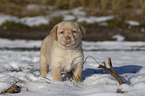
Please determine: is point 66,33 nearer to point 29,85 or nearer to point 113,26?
point 29,85

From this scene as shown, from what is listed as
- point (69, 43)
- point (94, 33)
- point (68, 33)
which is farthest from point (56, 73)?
point (94, 33)

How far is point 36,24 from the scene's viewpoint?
11.2m

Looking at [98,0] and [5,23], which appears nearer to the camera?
[5,23]

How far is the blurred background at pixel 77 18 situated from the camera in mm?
9883

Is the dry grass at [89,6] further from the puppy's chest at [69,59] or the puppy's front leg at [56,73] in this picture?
the puppy's front leg at [56,73]

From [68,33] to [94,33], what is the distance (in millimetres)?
7060

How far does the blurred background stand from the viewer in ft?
32.4

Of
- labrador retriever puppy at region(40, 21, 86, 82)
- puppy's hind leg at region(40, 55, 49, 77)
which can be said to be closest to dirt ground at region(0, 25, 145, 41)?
puppy's hind leg at region(40, 55, 49, 77)

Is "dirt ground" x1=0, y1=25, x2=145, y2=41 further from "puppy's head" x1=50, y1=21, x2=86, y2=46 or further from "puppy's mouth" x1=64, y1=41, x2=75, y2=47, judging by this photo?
"puppy's mouth" x1=64, y1=41, x2=75, y2=47

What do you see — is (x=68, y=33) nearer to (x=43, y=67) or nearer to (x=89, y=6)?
(x=43, y=67)

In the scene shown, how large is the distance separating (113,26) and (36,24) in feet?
13.8

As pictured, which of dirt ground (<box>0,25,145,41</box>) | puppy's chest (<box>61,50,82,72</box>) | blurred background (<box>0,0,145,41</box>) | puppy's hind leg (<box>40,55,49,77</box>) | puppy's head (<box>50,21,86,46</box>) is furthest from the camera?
blurred background (<box>0,0,145,41</box>)

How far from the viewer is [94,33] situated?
32.4 feet

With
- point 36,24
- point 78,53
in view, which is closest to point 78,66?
point 78,53
